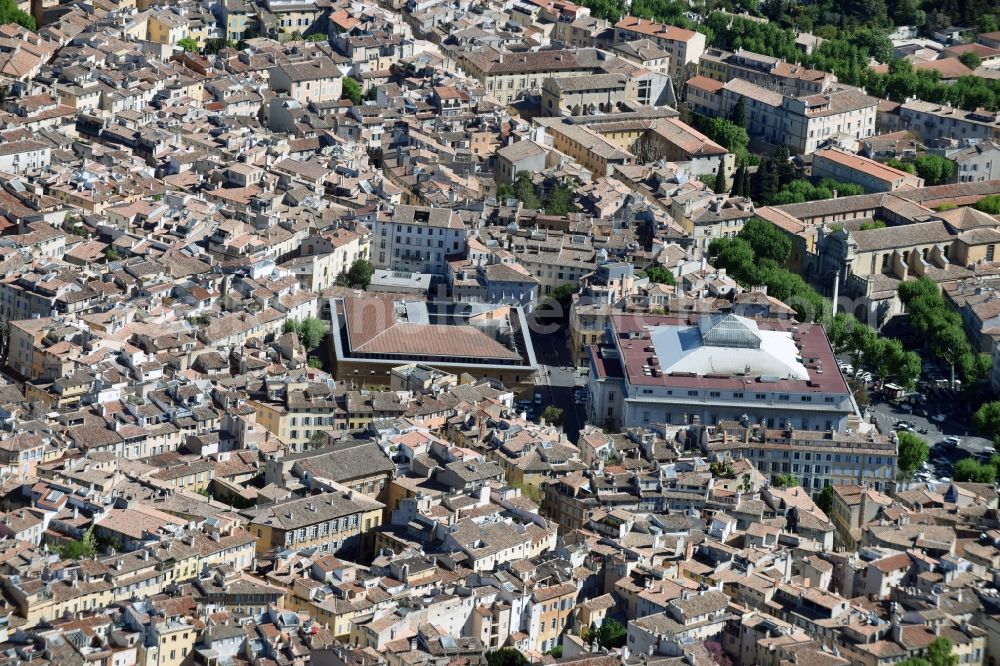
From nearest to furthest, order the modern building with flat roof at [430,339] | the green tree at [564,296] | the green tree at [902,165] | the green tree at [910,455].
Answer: the green tree at [910,455], the modern building with flat roof at [430,339], the green tree at [564,296], the green tree at [902,165]

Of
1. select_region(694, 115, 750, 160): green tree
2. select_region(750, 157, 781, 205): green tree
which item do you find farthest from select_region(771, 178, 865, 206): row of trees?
select_region(694, 115, 750, 160): green tree

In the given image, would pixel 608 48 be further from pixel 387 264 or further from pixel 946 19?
pixel 387 264

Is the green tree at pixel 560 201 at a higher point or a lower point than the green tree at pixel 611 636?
higher

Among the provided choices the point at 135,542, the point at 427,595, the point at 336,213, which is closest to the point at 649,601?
the point at 427,595

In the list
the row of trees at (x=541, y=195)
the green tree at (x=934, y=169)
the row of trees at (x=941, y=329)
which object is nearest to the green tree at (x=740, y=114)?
the green tree at (x=934, y=169)

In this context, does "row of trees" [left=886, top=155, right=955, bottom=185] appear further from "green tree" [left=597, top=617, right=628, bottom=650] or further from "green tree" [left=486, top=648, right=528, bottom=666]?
"green tree" [left=486, top=648, right=528, bottom=666]

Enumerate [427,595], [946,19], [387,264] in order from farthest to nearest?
[946,19]
[387,264]
[427,595]

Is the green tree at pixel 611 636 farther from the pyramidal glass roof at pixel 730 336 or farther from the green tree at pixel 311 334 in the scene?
the green tree at pixel 311 334
